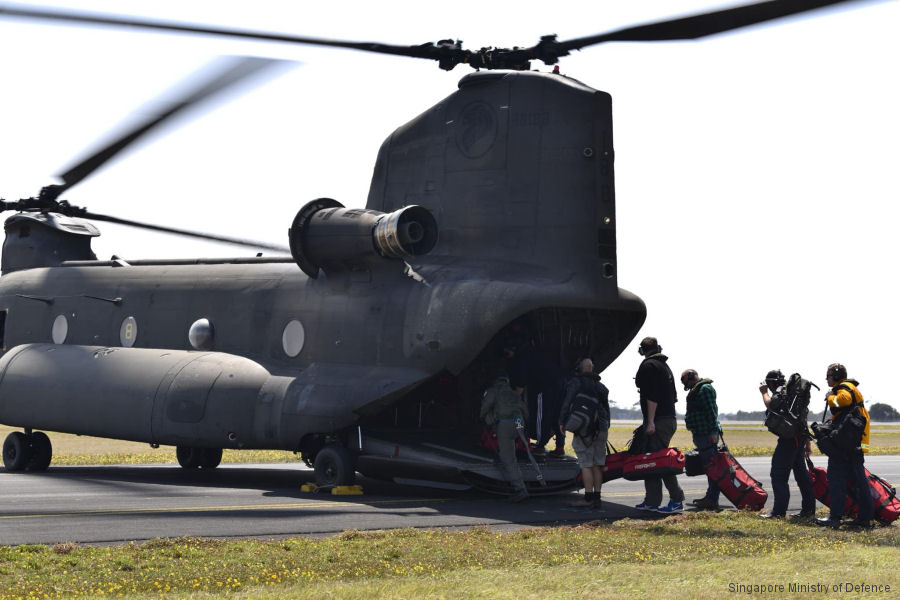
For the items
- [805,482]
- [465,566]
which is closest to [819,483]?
[805,482]

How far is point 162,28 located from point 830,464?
32.8 feet

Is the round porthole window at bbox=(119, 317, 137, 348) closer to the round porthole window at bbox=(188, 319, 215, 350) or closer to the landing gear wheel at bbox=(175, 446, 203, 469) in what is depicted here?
the round porthole window at bbox=(188, 319, 215, 350)

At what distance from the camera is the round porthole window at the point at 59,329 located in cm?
2175

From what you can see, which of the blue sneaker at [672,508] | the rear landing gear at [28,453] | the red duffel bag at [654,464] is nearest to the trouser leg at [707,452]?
the red duffel bag at [654,464]

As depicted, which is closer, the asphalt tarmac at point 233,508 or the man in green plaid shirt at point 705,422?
the asphalt tarmac at point 233,508

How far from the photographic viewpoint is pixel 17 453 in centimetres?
2100

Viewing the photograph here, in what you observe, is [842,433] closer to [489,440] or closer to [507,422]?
[507,422]

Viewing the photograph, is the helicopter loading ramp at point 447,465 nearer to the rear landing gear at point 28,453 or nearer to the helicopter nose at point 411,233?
the helicopter nose at point 411,233

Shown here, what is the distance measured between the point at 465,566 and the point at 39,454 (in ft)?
48.6

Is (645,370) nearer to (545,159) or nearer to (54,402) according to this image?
(545,159)

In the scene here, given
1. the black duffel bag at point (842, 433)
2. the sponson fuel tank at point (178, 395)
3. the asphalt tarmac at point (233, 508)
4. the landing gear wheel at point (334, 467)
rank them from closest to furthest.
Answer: the asphalt tarmac at point (233, 508)
the black duffel bag at point (842, 433)
the landing gear wheel at point (334, 467)
the sponson fuel tank at point (178, 395)

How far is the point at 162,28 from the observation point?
42.9 ft

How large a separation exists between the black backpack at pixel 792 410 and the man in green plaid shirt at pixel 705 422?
4.13ft

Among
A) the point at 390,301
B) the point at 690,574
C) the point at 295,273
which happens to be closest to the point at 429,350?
the point at 390,301
